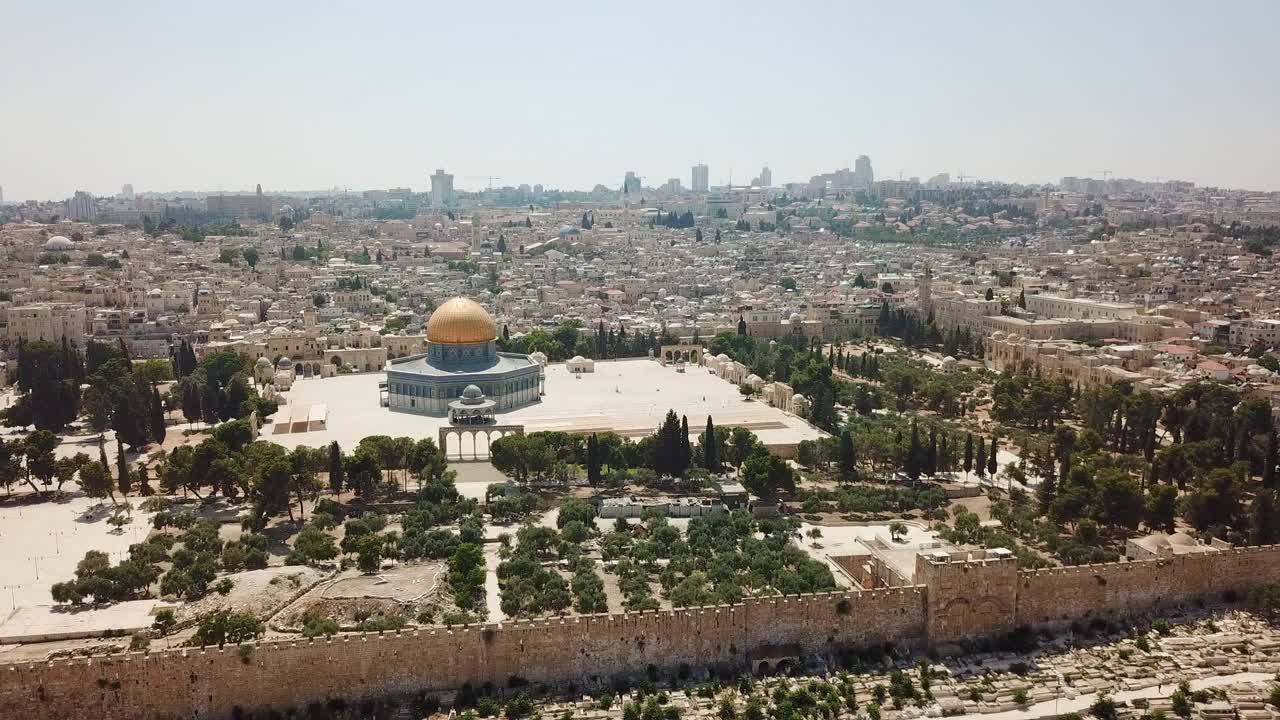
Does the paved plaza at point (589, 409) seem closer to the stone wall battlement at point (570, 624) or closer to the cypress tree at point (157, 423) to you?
the cypress tree at point (157, 423)

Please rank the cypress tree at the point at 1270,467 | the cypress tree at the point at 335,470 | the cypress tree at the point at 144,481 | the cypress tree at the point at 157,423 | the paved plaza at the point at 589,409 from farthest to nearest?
the paved plaza at the point at 589,409 < the cypress tree at the point at 157,423 < the cypress tree at the point at 144,481 < the cypress tree at the point at 335,470 < the cypress tree at the point at 1270,467

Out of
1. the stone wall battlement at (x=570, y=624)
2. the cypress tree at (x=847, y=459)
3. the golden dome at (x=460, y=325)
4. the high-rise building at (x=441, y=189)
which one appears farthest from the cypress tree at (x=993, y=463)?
the high-rise building at (x=441, y=189)

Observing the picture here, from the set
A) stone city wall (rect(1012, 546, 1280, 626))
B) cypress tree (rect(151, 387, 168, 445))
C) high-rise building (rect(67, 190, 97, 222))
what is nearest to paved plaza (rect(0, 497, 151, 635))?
cypress tree (rect(151, 387, 168, 445))

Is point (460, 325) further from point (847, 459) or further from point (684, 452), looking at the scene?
point (847, 459)

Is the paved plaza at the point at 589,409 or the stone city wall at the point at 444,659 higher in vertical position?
the stone city wall at the point at 444,659

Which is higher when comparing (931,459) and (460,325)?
(460,325)

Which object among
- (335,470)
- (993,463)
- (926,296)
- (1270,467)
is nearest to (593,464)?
(335,470)
